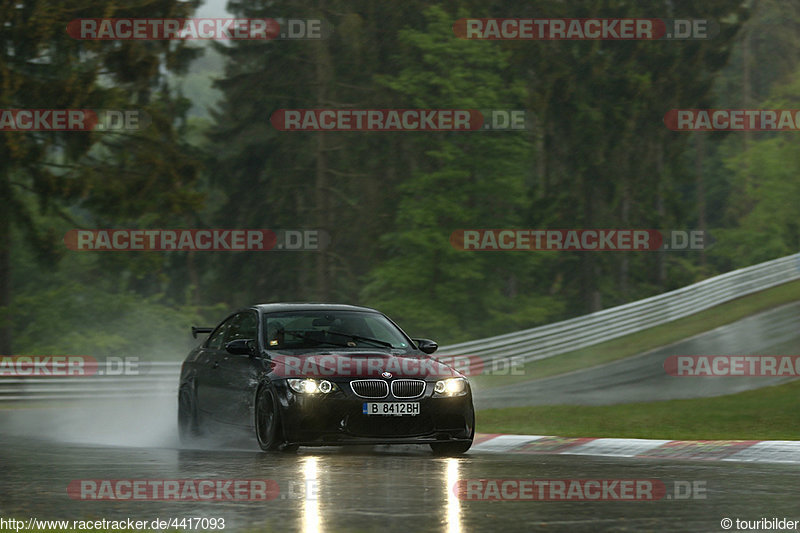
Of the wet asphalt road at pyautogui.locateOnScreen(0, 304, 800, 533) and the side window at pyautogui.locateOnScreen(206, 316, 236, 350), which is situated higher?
the side window at pyautogui.locateOnScreen(206, 316, 236, 350)

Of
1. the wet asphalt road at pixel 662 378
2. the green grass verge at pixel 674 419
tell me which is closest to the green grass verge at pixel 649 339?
the wet asphalt road at pixel 662 378

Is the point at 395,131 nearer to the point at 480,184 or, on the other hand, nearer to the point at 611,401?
the point at 480,184

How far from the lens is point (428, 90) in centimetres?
5256

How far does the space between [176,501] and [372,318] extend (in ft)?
19.3

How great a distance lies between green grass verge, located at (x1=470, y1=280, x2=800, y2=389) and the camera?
3612 centimetres

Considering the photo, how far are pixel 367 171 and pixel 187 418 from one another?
1705 inches

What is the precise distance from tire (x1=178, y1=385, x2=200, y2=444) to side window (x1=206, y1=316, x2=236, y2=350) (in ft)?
1.81

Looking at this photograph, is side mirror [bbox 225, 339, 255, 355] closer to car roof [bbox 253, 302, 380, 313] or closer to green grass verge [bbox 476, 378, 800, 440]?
car roof [bbox 253, 302, 380, 313]

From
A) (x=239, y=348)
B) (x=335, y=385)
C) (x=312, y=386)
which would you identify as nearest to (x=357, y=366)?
(x=335, y=385)

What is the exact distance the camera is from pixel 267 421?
12938mm

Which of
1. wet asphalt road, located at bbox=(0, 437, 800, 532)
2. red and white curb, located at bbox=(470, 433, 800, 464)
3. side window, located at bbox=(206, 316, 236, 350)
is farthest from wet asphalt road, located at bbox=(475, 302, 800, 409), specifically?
wet asphalt road, located at bbox=(0, 437, 800, 532)

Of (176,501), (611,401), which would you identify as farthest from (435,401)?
(611,401)

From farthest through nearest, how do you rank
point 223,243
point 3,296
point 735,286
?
→ 1. point 223,243
2. point 735,286
3. point 3,296

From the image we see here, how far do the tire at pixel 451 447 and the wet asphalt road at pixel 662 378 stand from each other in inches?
484
